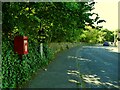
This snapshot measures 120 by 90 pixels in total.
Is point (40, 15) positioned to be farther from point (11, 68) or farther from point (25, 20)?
point (11, 68)

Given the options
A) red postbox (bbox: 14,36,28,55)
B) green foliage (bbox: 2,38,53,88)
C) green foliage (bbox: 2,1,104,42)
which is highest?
green foliage (bbox: 2,1,104,42)

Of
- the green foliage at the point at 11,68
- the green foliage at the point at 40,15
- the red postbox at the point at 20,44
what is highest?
the green foliage at the point at 40,15

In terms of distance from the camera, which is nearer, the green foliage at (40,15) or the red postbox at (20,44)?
the green foliage at (40,15)

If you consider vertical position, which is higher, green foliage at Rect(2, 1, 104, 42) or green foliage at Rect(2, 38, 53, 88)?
green foliage at Rect(2, 1, 104, 42)

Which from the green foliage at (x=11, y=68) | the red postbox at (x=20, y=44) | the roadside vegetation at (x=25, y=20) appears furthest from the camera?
the red postbox at (x=20, y=44)

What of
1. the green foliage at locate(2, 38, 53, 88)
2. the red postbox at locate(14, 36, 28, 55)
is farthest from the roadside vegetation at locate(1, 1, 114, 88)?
the red postbox at locate(14, 36, 28, 55)

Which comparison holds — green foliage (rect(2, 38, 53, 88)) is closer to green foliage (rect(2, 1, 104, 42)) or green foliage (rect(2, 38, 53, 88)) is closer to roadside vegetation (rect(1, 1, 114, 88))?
roadside vegetation (rect(1, 1, 114, 88))

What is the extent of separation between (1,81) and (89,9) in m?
4.86

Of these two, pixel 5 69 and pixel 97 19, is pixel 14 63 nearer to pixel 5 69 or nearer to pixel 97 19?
pixel 5 69

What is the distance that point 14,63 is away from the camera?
925cm

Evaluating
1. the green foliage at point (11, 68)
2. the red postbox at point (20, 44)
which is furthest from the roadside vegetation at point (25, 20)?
the red postbox at point (20, 44)

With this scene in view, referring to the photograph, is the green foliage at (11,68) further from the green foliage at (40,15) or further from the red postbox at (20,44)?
the green foliage at (40,15)

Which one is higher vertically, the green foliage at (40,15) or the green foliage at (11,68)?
Result: the green foliage at (40,15)

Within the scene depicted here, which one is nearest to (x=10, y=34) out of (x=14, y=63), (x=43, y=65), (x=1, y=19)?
(x=14, y=63)
